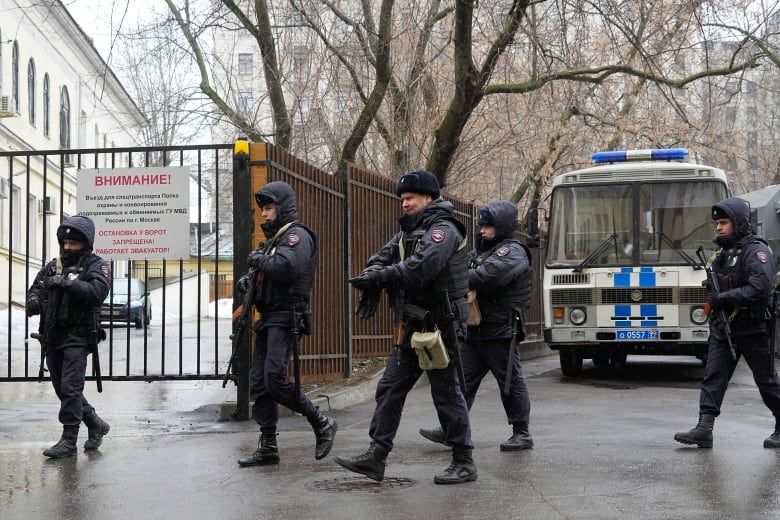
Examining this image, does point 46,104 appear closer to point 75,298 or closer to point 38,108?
point 38,108

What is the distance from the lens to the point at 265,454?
7.01 m

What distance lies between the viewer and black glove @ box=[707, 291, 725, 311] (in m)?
7.52

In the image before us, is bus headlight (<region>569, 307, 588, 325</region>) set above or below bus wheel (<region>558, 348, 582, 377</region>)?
above

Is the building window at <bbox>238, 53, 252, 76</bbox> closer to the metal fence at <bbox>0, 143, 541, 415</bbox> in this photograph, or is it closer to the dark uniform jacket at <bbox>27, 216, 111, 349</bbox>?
the metal fence at <bbox>0, 143, 541, 415</bbox>

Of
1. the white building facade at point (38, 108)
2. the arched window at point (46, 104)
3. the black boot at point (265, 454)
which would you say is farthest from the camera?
the arched window at point (46, 104)

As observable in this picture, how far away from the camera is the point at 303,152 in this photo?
Answer: 19062 mm

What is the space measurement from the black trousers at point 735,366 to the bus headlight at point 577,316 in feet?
17.6

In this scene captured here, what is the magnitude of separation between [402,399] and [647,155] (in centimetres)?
871

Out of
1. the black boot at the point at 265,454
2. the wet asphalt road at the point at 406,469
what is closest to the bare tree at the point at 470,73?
the wet asphalt road at the point at 406,469

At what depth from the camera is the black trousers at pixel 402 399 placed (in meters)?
6.35

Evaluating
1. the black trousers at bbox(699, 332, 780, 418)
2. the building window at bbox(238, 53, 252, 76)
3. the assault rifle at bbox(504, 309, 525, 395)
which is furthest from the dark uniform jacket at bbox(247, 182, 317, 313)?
the building window at bbox(238, 53, 252, 76)

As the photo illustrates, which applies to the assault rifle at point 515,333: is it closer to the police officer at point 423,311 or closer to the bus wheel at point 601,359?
the police officer at point 423,311

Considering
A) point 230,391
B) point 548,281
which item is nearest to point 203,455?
point 230,391

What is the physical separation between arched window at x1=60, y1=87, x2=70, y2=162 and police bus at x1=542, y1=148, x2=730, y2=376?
2779 cm
